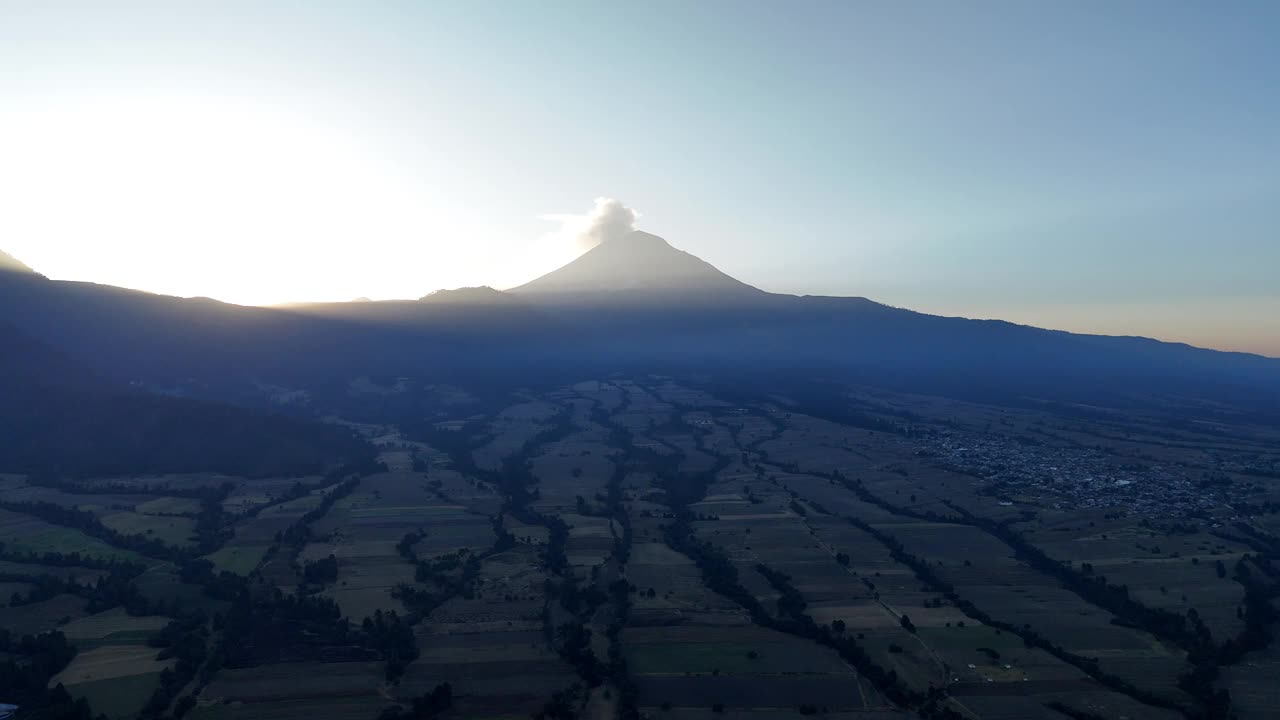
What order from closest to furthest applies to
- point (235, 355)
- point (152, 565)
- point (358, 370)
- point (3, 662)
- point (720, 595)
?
point (3, 662), point (720, 595), point (152, 565), point (235, 355), point (358, 370)

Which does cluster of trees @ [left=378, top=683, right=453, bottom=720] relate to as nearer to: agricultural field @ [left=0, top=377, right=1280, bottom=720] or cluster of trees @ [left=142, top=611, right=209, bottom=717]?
agricultural field @ [left=0, top=377, right=1280, bottom=720]

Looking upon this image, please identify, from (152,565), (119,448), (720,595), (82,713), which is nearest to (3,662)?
(82,713)

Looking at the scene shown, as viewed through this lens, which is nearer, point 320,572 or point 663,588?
point 663,588

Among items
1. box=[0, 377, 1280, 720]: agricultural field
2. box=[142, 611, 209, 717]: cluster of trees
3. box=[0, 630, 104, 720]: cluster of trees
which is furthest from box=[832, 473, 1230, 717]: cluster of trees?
box=[0, 630, 104, 720]: cluster of trees

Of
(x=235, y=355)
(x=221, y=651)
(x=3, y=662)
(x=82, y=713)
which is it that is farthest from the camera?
(x=235, y=355)

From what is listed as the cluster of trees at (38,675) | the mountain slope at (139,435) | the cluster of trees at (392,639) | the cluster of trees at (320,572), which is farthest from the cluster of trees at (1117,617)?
the mountain slope at (139,435)

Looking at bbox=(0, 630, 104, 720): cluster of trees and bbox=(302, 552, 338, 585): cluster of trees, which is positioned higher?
bbox=(302, 552, 338, 585): cluster of trees

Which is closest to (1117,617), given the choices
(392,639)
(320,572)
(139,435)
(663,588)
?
(663,588)

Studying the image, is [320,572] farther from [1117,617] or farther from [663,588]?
[1117,617]

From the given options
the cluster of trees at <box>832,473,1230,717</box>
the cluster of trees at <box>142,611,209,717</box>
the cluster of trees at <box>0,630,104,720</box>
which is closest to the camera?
the cluster of trees at <box>0,630,104,720</box>

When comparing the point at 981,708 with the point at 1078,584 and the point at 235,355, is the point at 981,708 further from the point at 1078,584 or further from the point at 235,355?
the point at 235,355

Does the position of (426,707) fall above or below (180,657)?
above
